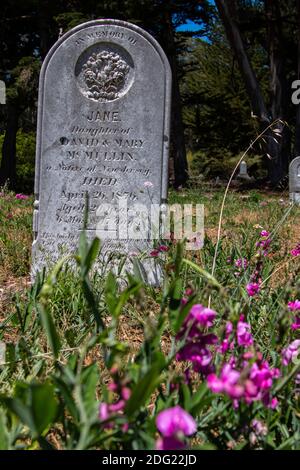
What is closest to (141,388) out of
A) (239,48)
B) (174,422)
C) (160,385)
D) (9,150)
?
(174,422)

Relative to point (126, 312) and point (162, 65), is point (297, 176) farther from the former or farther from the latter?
point (126, 312)

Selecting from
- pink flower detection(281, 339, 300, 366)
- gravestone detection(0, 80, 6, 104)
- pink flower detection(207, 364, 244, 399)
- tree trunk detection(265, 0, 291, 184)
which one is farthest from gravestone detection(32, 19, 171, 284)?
tree trunk detection(265, 0, 291, 184)

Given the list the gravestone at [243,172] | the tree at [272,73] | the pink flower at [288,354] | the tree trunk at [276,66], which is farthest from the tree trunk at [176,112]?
the pink flower at [288,354]

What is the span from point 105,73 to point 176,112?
14.4 metres

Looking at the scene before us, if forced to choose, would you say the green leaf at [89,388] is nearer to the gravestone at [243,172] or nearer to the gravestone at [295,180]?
the gravestone at [295,180]

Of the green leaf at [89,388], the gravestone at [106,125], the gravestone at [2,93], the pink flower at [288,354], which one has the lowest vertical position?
the green leaf at [89,388]

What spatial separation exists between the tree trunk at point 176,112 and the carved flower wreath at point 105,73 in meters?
13.3

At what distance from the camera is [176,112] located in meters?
18.1

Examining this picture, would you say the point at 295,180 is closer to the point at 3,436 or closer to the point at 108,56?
the point at 108,56

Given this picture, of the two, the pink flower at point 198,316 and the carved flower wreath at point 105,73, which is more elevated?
the carved flower wreath at point 105,73

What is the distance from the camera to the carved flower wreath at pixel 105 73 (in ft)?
13.2

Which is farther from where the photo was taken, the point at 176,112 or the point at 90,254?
the point at 176,112

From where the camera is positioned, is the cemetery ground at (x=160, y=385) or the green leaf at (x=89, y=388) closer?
the cemetery ground at (x=160, y=385)

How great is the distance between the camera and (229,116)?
2200cm
